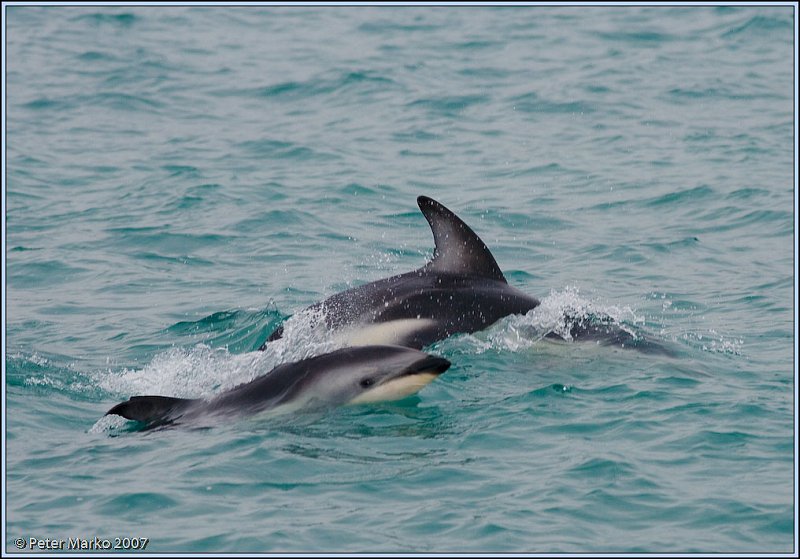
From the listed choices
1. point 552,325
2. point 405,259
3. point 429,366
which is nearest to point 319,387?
point 429,366

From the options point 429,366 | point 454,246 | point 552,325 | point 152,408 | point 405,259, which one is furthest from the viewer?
point 405,259

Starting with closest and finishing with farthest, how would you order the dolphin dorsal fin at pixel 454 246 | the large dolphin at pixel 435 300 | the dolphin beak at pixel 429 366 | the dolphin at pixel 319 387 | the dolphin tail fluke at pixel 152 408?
the dolphin beak at pixel 429 366
the dolphin at pixel 319 387
the dolphin tail fluke at pixel 152 408
the large dolphin at pixel 435 300
the dolphin dorsal fin at pixel 454 246

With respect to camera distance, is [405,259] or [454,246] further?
[405,259]

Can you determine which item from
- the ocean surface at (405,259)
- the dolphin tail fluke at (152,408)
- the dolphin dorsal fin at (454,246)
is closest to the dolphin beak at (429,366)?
the ocean surface at (405,259)

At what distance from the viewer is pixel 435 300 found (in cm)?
Result: 1455

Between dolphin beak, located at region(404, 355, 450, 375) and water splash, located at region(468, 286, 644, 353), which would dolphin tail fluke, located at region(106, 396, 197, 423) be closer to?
dolphin beak, located at region(404, 355, 450, 375)

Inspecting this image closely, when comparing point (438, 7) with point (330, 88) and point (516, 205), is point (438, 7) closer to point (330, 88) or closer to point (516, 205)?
point (330, 88)

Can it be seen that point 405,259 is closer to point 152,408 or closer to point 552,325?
point 552,325

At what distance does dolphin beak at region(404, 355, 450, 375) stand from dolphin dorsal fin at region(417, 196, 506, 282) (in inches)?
115

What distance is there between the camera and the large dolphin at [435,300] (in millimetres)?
14297

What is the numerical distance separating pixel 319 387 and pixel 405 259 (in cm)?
764

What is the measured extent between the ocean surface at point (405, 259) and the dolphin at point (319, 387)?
213 millimetres

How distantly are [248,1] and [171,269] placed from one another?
2405cm

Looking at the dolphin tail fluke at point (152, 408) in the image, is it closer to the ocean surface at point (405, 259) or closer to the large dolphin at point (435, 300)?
the ocean surface at point (405, 259)
